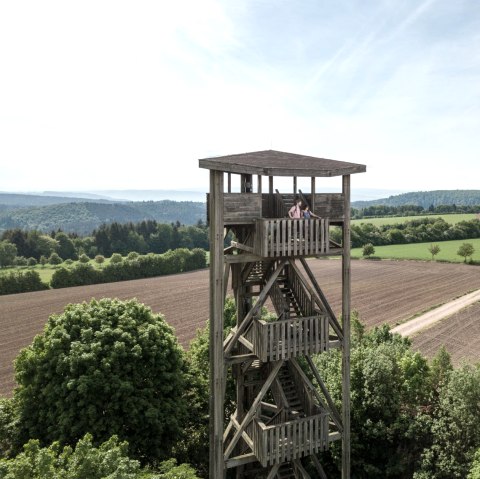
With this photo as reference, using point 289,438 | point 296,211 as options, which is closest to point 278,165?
point 296,211

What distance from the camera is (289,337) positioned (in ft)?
38.3

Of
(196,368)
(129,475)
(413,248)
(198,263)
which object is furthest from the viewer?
(413,248)

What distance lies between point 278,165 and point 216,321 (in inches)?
195

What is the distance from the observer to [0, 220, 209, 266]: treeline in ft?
303

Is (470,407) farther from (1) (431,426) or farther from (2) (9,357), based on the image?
(2) (9,357)

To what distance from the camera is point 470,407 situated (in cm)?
1378

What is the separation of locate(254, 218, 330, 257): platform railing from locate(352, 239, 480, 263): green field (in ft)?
263

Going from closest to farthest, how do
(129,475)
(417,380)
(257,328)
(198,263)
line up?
1. (129,475)
2. (257,328)
3. (417,380)
4. (198,263)

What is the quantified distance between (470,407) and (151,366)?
1172 cm

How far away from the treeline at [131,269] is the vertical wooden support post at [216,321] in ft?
183

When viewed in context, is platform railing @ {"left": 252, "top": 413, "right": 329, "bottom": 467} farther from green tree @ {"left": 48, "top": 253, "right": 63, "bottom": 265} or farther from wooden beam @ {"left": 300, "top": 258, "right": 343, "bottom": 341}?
green tree @ {"left": 48, "top": 253, "right": 63, "bottom": 265}

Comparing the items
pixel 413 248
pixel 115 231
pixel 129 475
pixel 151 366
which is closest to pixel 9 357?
pixel 151 366

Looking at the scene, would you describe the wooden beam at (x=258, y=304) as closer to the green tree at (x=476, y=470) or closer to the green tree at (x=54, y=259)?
the green tree at (x=476, y=470)

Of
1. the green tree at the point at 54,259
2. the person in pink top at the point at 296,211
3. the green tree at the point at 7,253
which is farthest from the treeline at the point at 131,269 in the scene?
the person in pink top at the point at 296,211
